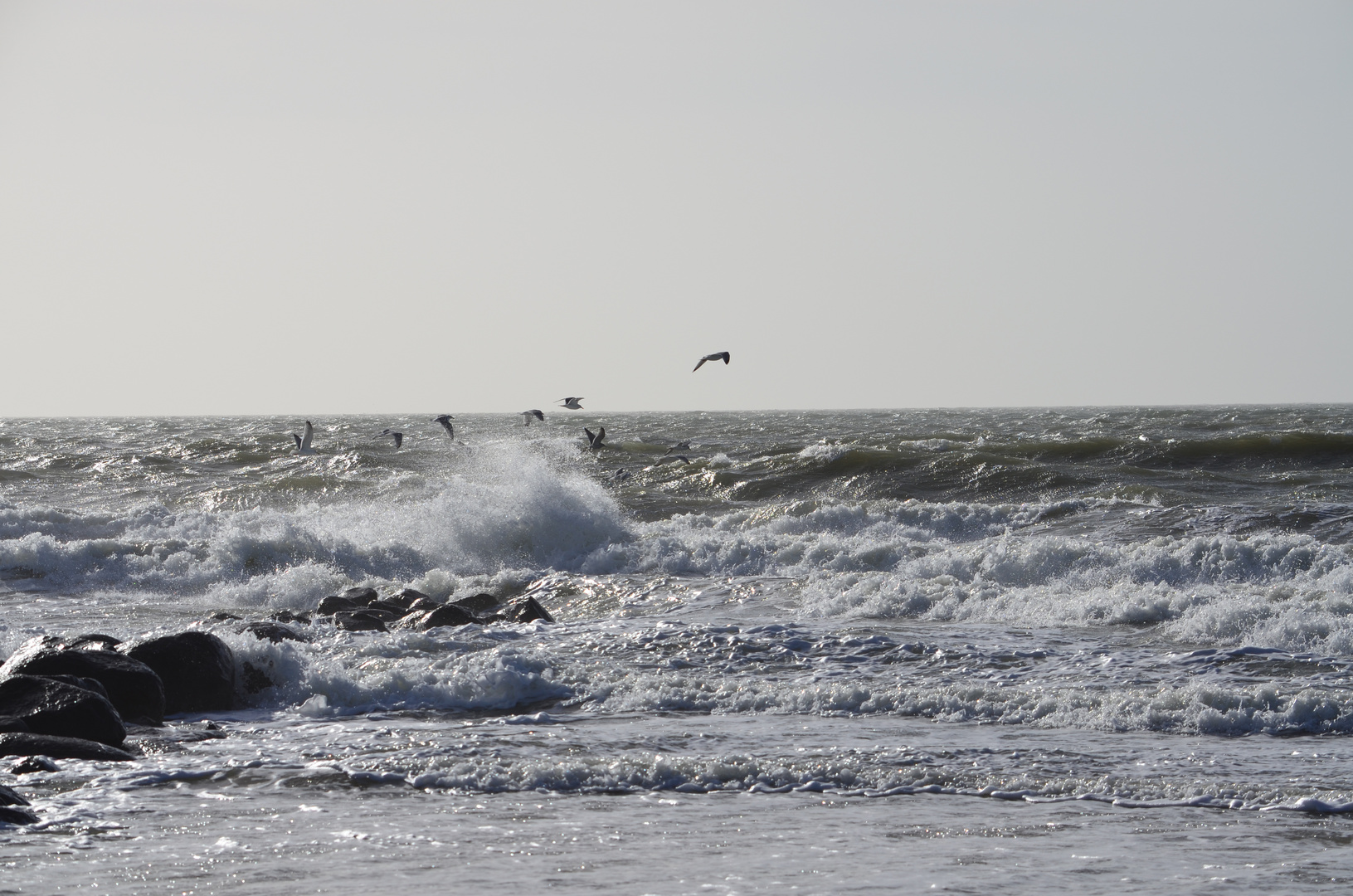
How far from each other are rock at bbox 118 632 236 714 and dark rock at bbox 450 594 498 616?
4.43 meters

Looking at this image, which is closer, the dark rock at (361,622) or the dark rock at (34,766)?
the dark rock at (34,766)

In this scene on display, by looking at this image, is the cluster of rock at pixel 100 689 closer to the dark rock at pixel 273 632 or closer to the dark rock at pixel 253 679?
the dark rock at pixel 253 679

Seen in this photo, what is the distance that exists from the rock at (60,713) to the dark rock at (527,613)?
5.07m

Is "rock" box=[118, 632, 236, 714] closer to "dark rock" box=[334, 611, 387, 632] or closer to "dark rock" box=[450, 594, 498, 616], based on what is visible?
"dark rock" box=[334, 611, 387, 632]

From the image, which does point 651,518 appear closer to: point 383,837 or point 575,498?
point 575,498

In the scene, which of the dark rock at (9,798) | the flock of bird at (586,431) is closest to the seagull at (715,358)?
the flock of bird at (586,431)

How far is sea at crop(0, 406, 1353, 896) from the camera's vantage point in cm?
556

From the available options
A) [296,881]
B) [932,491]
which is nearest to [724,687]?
[296,881]

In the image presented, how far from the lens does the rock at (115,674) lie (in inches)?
335

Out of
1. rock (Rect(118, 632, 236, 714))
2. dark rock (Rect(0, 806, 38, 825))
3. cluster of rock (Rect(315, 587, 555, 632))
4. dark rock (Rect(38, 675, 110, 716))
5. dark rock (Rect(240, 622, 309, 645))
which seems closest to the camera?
dark rock (Rect(0, 806, 38, 825))

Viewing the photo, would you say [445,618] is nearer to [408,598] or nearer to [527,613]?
[527,613]

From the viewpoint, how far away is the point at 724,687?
930 centimetres

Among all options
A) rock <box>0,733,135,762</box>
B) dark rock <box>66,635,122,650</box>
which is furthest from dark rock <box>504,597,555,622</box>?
rock <box>0,733,135,762</box>

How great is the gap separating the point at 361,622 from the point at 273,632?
4.72 feet
